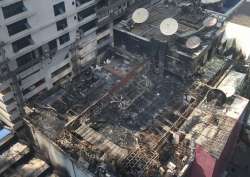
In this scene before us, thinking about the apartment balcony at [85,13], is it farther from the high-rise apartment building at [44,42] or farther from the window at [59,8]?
the window at [59,8]

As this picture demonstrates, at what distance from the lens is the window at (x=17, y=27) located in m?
39.4

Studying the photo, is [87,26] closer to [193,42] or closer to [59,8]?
[59,8]

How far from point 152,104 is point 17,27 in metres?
20.5

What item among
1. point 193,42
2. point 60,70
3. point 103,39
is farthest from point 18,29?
point 193,42

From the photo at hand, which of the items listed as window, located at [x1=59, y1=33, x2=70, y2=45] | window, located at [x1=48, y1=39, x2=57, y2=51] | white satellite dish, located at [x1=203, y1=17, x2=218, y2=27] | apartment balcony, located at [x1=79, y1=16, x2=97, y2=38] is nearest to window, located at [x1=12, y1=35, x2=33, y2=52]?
window, located at [x1=48, y1=39, x2=57, y2=51]

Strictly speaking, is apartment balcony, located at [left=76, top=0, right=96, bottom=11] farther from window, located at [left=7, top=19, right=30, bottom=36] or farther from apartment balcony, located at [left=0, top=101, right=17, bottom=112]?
apartment balcony, located at [left=0, top=101, right=17, bottom=112]

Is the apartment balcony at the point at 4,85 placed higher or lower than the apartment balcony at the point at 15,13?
lower

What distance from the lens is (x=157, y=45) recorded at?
162 feet

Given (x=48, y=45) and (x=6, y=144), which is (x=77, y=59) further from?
(x=6, y=144)

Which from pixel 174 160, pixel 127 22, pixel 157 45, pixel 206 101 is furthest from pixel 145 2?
pixel 174 160

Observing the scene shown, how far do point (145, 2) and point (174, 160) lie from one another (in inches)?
1380

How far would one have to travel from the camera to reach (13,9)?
38656mm

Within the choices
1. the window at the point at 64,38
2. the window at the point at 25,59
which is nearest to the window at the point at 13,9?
the window at the point at 25,59

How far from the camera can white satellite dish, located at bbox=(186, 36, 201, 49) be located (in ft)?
154
